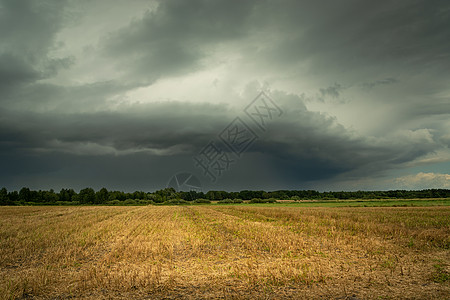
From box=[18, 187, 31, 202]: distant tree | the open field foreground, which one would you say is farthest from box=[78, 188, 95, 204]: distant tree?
the open field foreground

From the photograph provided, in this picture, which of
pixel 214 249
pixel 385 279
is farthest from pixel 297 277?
pixel 214 249

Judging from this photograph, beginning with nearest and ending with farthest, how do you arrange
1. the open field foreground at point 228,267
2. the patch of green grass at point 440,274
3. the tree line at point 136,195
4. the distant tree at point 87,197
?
the open field foreground at point 228,267
the patch of green grass at point 440,274
the tree line at point 136,195
the distant tree at point 87,197

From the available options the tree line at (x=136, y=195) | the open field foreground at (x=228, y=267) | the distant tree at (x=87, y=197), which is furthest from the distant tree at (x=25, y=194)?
the open field foreground at (x=228, y=267)

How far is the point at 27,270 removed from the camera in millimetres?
10219

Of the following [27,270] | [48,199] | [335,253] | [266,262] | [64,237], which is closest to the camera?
[27,270]

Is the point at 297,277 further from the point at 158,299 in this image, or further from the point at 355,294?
the point at 158,299

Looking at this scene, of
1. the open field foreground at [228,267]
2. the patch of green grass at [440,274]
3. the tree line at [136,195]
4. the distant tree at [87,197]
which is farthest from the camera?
the distant tree at [87,197]

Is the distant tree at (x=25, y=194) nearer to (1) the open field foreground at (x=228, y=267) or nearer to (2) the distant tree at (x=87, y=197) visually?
(2) the distant tree at (x=87, y=197)

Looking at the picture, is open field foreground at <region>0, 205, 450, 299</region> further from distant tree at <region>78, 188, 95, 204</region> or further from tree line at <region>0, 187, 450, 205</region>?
distant tree at <region>78, 188, 95, 204</region>

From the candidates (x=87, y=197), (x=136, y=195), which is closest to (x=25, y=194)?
(x=87, y=197)

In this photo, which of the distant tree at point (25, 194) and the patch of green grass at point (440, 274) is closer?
the patch of green grass at point (440, 274)

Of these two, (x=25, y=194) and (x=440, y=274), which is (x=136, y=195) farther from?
(x=440, y=274)

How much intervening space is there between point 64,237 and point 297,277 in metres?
15.4

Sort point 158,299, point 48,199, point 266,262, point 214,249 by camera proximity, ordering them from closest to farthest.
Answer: point 158,299 < point 266,262 < point 214,249 < point 48,199
